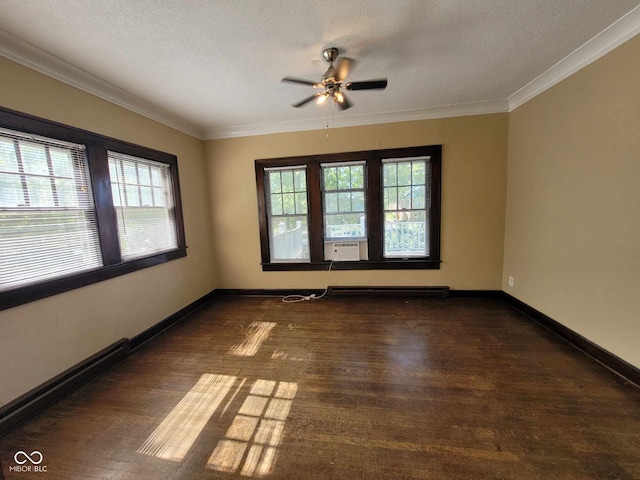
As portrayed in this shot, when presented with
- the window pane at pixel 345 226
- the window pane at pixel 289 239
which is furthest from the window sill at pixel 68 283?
the window pane at pixel 345 226

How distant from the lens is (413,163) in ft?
12.5

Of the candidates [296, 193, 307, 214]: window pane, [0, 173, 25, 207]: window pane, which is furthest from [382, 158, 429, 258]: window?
[0, 173, 25, 207]: window pane

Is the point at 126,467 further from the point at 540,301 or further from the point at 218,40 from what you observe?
the point at 540,301

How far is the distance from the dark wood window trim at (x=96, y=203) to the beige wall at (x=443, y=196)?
1076 mm

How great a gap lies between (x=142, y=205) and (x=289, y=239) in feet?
6.76

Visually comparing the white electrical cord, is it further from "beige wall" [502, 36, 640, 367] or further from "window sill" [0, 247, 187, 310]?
"beige wall" [502, 36, 640, 367]

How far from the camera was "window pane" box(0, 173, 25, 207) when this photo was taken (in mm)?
1862

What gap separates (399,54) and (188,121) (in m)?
2.97

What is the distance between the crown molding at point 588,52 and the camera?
6.31 feet

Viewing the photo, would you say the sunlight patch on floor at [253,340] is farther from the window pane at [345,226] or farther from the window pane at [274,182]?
the window pane at [274,182]

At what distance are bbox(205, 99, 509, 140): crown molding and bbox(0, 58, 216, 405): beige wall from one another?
0.69 m

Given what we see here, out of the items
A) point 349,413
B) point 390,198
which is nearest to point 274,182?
point 390,198

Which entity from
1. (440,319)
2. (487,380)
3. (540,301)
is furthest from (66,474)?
(540,301)

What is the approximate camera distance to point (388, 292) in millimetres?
3965
